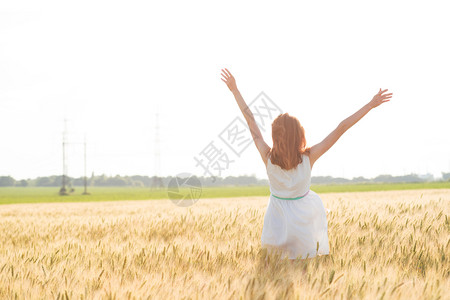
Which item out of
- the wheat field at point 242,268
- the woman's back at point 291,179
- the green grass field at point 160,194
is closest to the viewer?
the wheat field at point 242,268

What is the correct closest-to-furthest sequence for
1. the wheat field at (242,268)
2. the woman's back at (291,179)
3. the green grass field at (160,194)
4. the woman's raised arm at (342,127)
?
the wheat field at (242,268), the woman's raised arm at (342,127), the woman's back at (291,179), the green grass field at (160,194)

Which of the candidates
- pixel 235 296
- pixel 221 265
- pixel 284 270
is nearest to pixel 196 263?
pixel 221 265

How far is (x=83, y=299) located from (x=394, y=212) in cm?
556

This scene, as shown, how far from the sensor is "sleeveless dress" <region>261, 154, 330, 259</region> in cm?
375

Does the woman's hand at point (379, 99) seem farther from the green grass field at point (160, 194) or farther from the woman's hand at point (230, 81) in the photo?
the green grass field at point (160, 194)

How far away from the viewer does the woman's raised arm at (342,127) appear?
11.7ft

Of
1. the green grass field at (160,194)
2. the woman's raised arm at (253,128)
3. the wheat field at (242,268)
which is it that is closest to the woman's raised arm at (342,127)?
the woman's raised arm at (253,128)

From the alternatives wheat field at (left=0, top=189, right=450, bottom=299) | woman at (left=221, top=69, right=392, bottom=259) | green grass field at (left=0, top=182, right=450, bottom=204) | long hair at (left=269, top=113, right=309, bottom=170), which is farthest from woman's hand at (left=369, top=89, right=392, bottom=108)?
green grass field at (left=0, top=182, right=450, bottom=204)

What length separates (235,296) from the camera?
2.32 metres

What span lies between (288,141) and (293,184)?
421mm

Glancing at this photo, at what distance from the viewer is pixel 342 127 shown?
3566 mm

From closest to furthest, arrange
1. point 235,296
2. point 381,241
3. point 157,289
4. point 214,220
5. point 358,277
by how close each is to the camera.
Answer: point 235,296
point 157,289
point 358,277
point 381,241
point 214,220

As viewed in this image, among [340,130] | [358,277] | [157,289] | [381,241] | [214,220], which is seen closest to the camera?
[157,289]

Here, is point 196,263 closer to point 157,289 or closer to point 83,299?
point 157,289
